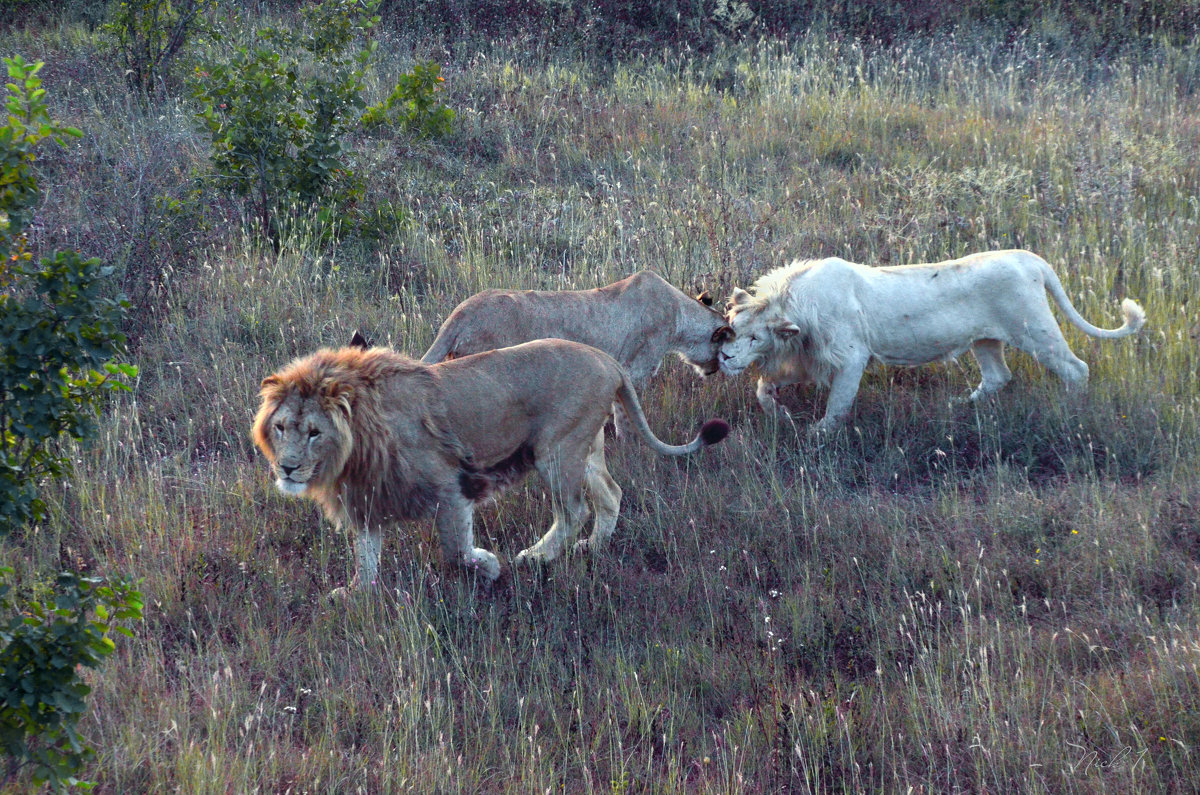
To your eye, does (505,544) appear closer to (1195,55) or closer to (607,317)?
(607,317)

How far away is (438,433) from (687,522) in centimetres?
154

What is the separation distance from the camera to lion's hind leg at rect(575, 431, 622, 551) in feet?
19.1

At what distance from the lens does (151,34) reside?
11812 mm

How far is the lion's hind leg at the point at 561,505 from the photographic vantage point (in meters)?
5.49

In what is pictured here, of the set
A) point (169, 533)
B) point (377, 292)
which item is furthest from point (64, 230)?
point (169, 533)

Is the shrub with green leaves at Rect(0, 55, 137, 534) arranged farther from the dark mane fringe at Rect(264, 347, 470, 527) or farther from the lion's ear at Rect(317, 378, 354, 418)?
the dark mane fringe at Rect(264, 347, 470, 527)

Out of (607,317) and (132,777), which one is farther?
(607,317)

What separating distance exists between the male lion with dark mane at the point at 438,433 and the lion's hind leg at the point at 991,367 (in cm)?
263

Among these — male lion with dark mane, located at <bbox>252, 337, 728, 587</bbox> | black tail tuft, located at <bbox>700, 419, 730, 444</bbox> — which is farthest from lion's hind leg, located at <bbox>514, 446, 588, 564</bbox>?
black tail tuft, located at <bbox>700, 419, 730, 444</bbox>

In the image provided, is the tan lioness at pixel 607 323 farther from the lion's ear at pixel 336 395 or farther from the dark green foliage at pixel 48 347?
the dark green foliage at pixel 48 347

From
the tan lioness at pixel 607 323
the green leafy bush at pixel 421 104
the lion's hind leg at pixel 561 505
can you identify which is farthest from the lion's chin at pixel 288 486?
the green leafy bush at pixel 421 104

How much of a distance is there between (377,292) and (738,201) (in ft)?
11.4

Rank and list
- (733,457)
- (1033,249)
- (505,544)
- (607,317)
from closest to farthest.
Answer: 1. (505,544)
2. (733,457)
3. (607,317)
4. (1033,249)

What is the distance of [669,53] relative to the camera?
1435 cm
